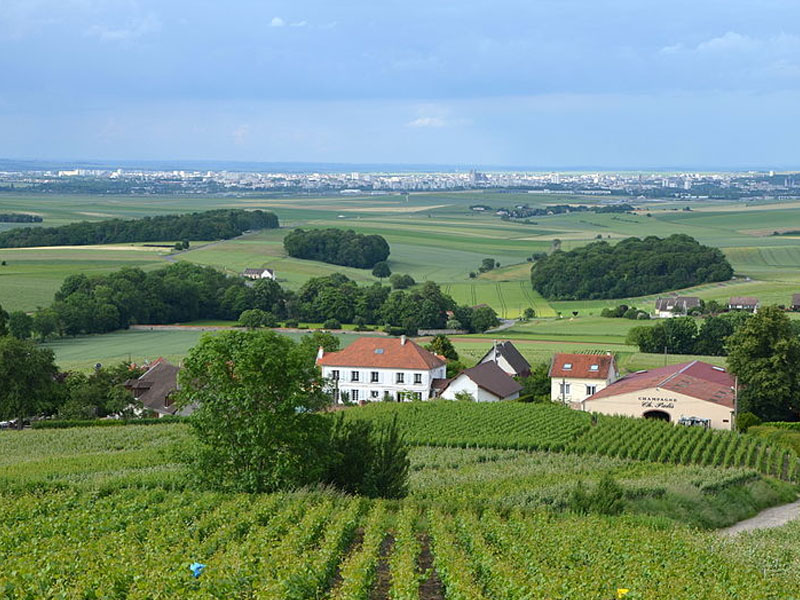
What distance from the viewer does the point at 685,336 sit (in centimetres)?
7281

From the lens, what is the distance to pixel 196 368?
24656 millimetres

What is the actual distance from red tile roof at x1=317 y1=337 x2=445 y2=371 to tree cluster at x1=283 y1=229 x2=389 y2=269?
6621cm

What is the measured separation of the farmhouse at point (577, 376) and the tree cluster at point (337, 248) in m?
71.4

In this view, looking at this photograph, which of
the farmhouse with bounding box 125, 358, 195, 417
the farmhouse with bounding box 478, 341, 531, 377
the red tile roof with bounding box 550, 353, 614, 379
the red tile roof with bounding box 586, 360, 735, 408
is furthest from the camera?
the farmhouse with bounding box 478, 341, 531, 377

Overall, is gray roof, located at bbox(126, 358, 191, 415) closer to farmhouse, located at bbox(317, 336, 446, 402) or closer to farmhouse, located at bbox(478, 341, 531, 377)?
farmhouse, located at bbox(317, 336, 446, 402)

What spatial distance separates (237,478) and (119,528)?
15.3 ft

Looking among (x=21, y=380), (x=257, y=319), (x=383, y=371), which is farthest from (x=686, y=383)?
(x=257, y=319)

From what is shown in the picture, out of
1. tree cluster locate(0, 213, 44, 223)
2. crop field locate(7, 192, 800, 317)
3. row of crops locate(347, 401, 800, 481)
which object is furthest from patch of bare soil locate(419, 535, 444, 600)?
tree cluster locate(0, 213, 44, 223)

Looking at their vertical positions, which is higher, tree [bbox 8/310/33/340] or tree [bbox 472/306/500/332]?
tree [bbox 8/310/33/340]

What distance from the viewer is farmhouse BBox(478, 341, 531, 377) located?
6217 centimetres

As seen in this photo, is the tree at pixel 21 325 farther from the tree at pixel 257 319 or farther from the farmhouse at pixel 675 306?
Answer: the farmhouse at pixel 675 306

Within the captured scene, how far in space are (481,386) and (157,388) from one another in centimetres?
1639

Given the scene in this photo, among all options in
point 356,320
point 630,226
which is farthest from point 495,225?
point 356,320

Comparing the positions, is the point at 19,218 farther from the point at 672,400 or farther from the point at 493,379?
the point at 672,400
